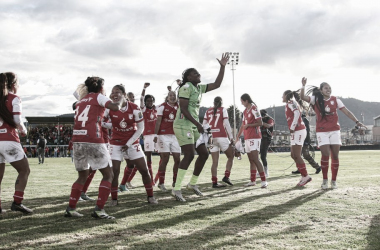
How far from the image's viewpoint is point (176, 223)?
15.2ft

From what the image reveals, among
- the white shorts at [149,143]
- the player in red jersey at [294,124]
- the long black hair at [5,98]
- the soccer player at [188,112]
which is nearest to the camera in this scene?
the long black hair at [5,98]

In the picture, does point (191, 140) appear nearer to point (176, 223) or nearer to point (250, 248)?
point (176, 223)

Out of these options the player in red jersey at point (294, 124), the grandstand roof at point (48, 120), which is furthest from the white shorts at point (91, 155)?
the grandstand roof at point (48, 120)

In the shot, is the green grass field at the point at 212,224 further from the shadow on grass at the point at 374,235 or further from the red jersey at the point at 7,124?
the red jersey at the point at 7,124

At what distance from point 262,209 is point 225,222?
1.16 m

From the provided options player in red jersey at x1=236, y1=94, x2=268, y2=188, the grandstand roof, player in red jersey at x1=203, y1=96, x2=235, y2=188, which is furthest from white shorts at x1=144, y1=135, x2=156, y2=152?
the grandstand roof

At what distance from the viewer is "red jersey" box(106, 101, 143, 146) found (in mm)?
6207

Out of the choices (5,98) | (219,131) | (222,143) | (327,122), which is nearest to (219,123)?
(219,131)

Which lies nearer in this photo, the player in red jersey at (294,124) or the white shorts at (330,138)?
the white shorts at (330,138)

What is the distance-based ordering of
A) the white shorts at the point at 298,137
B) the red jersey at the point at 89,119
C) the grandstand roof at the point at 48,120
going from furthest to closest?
the grandstand roof at the point at 48,120 < the white shorts at the point at 298,137 < the red jersey at the point at 89,119

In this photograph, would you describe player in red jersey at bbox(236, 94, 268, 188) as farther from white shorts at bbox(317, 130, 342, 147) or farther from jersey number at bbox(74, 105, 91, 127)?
jersey number at bbox(74, 105, 91, 127)

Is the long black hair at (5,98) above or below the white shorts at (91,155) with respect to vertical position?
above

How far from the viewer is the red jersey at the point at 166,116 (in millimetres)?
8424

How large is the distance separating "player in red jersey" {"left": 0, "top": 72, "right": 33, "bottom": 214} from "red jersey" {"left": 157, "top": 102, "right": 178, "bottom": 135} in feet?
11.1
